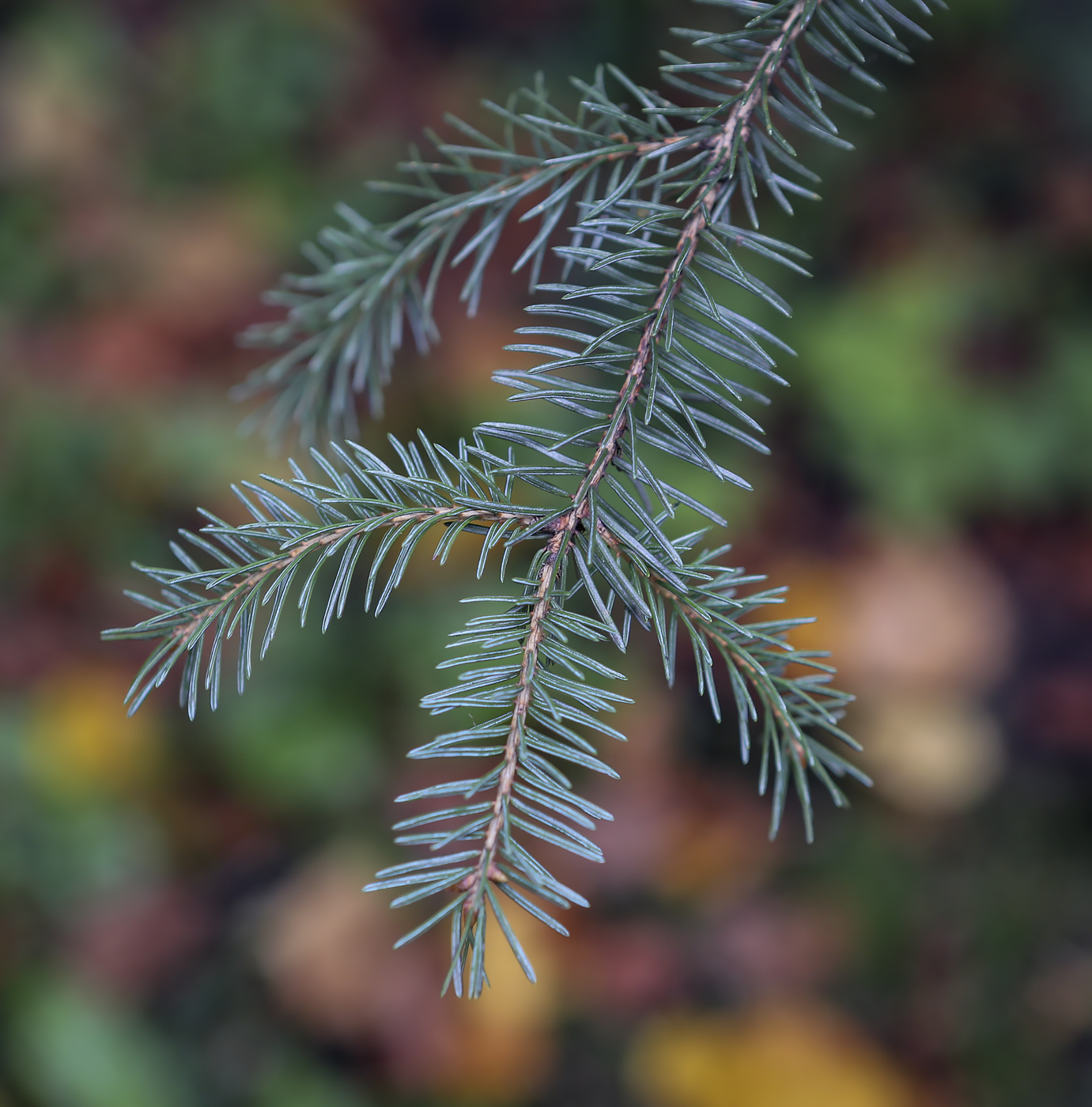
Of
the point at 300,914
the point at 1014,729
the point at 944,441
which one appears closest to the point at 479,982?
the point at 300,914

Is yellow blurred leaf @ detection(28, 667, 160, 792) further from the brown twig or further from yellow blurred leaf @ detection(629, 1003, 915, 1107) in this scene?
the brown twig

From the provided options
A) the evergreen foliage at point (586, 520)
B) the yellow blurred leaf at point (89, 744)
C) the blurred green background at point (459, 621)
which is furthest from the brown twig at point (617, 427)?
the yellow blurred leaf at point (89, 744)

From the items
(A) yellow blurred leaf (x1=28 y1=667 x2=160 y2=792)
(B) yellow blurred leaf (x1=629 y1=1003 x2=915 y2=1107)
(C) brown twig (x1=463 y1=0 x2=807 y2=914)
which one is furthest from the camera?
(A) yellow blurred leaf (x1=28 y1=667 x2=160 y2=792)

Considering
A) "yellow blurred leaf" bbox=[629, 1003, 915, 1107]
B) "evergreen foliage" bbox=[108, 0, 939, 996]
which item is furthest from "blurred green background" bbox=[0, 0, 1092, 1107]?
"evergreen foliage" bbox=[108, 0, 939, 996]

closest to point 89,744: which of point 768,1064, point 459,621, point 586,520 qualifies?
point 459,621

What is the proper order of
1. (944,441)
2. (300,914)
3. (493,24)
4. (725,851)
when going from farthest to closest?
(493,24)
(944,441)
(725,851)
(300,914)

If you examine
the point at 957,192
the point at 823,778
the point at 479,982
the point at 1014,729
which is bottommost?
the point at 479,982

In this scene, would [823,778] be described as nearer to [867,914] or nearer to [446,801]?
[867,914]

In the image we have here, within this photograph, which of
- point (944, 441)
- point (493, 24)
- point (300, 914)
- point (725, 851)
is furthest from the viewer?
point (493, 24)

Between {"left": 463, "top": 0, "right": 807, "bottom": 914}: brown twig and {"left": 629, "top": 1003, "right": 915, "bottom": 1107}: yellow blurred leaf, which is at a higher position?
{"left": 463, "top": 0, "right": 807, "bottom": 914}: brown twig
